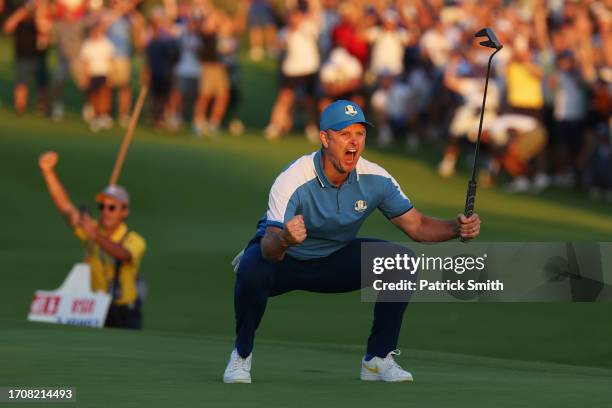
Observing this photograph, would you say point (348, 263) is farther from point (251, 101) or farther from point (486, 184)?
point (251, 101)

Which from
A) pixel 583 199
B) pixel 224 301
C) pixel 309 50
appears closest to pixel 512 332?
pixel 224 301

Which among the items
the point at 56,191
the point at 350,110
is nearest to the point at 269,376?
the point at 350,110

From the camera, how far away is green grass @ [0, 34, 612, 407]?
9.20 m

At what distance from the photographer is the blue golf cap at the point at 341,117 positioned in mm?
9234

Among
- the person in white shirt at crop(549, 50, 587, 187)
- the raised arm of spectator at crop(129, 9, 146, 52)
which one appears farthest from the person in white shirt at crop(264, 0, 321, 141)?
the raised arm of spectator at crop(129, 9, 146, 52)

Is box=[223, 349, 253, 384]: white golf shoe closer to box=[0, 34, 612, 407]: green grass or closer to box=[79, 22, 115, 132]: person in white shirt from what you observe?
box=[0, 34, 612, 407]: green grass

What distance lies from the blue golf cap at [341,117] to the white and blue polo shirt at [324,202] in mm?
213

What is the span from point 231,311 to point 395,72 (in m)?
15.0

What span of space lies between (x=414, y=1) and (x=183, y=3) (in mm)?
4740

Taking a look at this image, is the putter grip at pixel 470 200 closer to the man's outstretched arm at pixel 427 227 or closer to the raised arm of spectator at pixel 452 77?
the man's outstretched arm at pixel 427 227

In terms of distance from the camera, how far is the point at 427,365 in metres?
11.2

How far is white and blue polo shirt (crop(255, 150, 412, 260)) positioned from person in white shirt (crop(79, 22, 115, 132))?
Answer: 67.2ft

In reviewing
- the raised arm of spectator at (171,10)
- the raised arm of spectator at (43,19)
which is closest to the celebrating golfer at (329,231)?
the raised arm of spectator at (43,19)

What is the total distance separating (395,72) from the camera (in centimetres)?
3191
